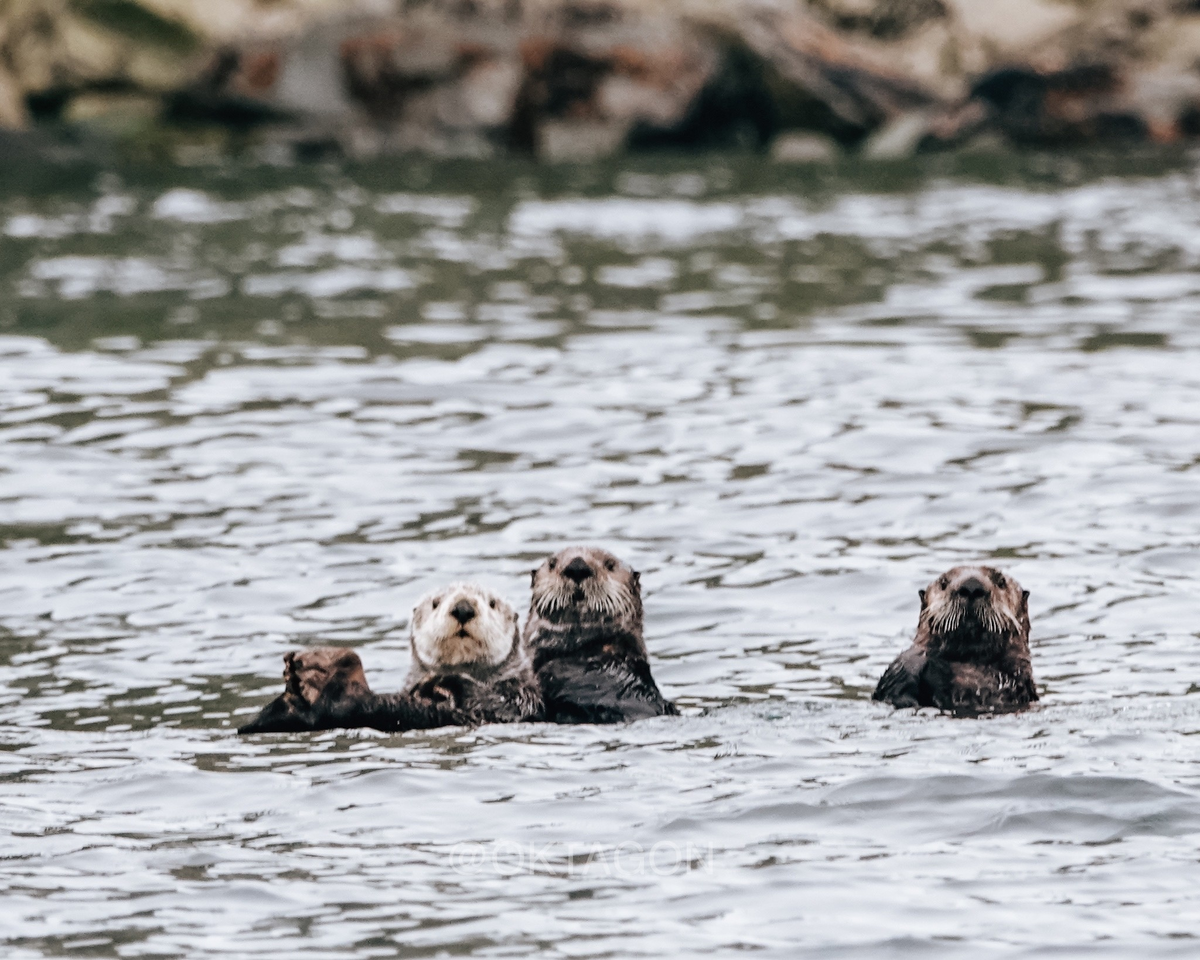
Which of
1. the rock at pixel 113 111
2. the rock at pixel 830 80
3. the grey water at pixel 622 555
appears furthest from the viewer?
the rock at pixel 830 80

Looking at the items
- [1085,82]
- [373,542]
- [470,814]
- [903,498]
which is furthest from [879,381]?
[1085,82]

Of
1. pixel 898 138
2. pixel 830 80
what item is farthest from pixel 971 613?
pixel 830 80

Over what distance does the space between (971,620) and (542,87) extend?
80.6 ft

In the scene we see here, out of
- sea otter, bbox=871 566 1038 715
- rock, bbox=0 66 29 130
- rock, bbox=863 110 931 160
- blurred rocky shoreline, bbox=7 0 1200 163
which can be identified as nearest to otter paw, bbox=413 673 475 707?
sea otter, bbox=871 566 1038 715

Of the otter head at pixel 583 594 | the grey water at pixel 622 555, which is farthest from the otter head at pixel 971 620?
the otter head at pixel 583 594

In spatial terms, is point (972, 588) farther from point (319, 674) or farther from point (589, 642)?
point (319, 674)

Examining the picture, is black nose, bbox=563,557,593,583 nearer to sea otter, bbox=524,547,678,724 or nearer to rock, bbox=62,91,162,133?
sea otter, bbox=524,547,678,724

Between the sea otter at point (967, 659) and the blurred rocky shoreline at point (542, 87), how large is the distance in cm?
2276

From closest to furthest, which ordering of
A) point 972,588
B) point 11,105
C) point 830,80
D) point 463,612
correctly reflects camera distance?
point 463,612
point 972,588
point 11,105
point 830,80

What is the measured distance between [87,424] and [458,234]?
947cm

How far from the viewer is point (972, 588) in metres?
6.75

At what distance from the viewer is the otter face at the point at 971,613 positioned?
6.79 m

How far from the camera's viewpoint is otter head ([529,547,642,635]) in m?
6.97

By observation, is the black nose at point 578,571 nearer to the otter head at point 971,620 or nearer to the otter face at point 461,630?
the otter face at point 461,630
